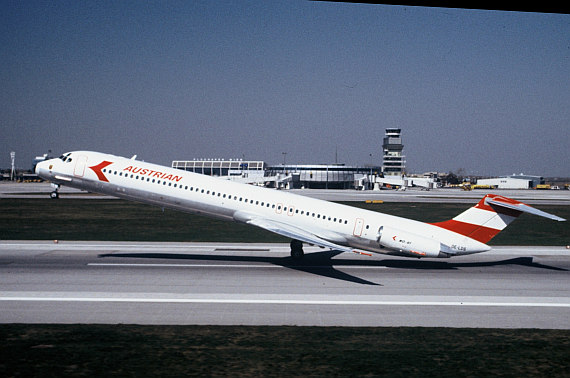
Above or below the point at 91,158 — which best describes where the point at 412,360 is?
below

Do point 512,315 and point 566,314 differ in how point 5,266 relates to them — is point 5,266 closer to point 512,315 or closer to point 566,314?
point 512,315

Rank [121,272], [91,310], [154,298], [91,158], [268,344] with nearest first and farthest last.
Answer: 1. [268,344]
2. [91,310]
3. [154,298]
4. [121,272]
5. [91,158]

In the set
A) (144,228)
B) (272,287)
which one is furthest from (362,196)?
(272,287)

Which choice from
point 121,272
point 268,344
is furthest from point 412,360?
point 121,272

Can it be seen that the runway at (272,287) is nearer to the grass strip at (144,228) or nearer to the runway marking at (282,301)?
the runway marking at (282,301)

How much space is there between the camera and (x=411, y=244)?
23312 millimetres

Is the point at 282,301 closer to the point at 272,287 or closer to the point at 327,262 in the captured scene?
the point at 272,287

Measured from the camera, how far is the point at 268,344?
12.9 m

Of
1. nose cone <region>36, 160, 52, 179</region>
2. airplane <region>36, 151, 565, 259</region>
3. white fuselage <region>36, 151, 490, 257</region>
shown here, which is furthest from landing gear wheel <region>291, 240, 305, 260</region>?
nose cone <region>36, 160, 52, 179</region>

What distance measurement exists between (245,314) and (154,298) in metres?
4.01

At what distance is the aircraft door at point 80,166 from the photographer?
87.1ft

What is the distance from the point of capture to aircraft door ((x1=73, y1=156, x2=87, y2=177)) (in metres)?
26.5

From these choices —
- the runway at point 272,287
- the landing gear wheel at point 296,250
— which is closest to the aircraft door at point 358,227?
the runway at point 272,287

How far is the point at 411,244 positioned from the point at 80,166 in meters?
18.7
